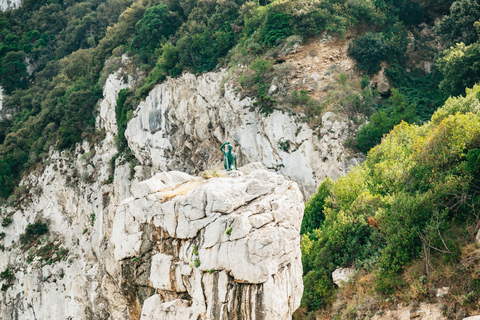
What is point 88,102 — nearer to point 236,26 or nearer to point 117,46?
point 117,46

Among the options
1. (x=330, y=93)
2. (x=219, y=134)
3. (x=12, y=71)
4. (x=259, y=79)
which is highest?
(x=12, y=71)

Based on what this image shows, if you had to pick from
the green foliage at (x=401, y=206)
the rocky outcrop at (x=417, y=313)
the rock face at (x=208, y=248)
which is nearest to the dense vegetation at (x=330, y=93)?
the green foliage at (x=401, y=206)

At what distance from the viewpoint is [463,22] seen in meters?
29.2

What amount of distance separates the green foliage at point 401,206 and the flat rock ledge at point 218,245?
5236 mm

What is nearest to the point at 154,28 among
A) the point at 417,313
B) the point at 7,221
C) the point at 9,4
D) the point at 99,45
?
the point at 99,45

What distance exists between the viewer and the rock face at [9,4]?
6222 centimetres

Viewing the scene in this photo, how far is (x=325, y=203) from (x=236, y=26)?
66.4ft

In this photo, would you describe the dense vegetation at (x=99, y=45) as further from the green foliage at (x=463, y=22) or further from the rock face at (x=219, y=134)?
the green foliage at (x=463, y=22)

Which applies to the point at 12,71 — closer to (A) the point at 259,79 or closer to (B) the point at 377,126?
(A) the point at 259,79

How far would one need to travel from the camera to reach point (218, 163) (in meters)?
32.0

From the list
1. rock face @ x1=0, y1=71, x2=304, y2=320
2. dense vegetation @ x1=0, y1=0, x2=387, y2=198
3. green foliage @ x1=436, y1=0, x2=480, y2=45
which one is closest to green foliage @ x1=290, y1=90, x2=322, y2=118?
dense vegetation @ x1=0, y1=0, x2=387, y2=198

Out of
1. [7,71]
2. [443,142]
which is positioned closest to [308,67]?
[443,142]

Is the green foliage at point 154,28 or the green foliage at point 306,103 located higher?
the green foliage at point 154,28

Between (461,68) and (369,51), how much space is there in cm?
709
